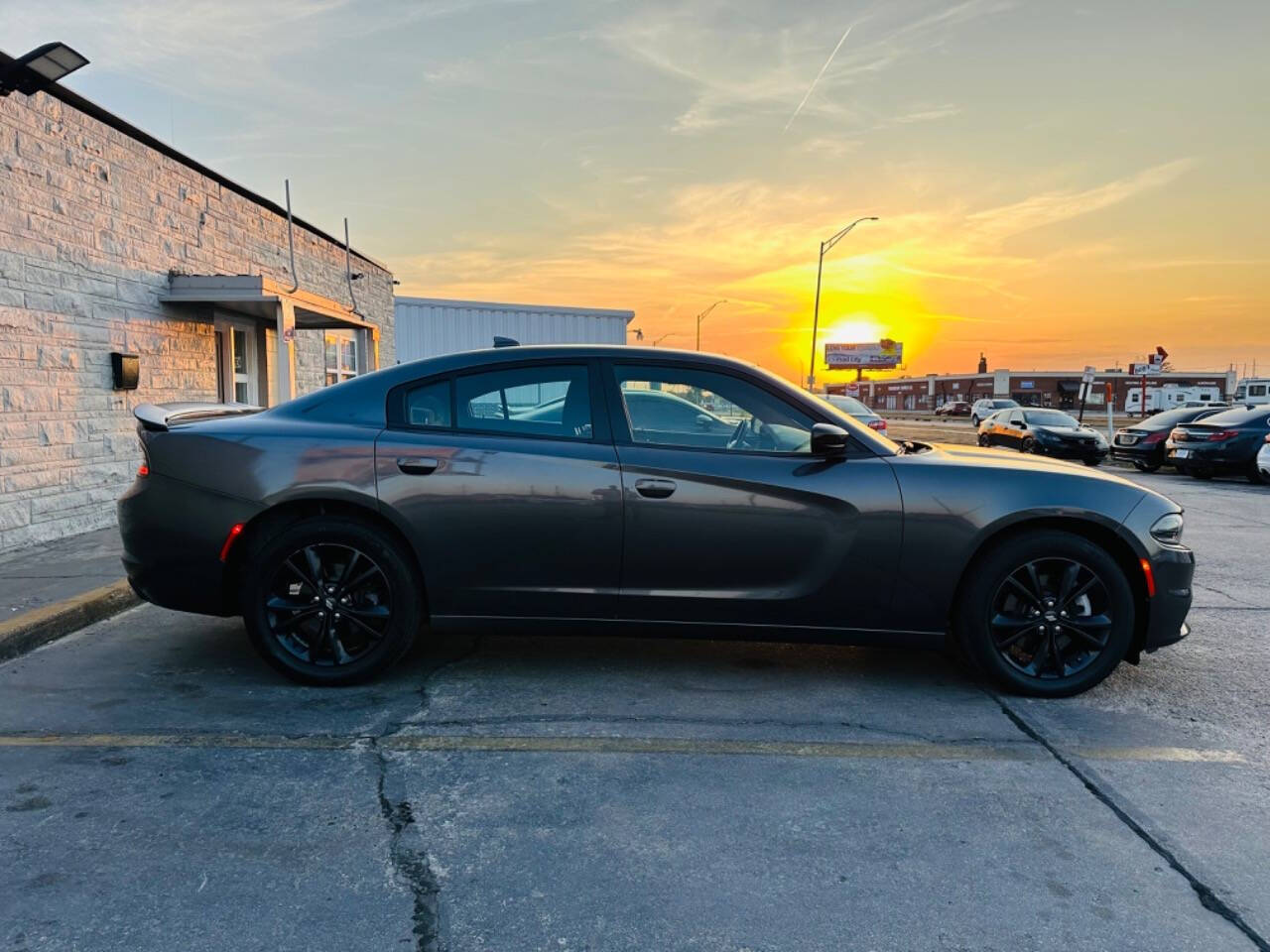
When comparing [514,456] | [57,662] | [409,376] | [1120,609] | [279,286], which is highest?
[279,286]

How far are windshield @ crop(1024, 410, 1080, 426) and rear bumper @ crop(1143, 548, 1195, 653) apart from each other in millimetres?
19398

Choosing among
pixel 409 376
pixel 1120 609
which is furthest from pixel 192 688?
pixel 1120 609

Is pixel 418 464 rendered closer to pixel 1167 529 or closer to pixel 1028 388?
pixel 1167 529

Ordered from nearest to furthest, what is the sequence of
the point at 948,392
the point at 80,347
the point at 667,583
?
1. the point at 667,583
2. the point at 80,347
3. the point at 948,392

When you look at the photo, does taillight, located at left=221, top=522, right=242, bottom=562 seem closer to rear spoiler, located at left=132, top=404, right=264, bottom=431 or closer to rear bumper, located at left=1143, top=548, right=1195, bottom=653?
rear spoiler, located at left=132, top=404, right=264, bottom=431

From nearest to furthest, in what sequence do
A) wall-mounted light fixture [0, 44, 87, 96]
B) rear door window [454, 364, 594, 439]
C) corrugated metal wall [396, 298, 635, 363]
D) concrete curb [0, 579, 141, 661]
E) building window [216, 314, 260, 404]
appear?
rear door window [454, 364, 594, 439] → concrete curb [0, 579, 141, 661] → wall-mounted light fixture [0, 44, 87, 96] → building window [216, 314, 260, 404] → corrugated metal wall [396, 298, 635, 363]

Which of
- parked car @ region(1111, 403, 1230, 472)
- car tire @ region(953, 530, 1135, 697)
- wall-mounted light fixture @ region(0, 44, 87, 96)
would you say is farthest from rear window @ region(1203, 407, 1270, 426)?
wall-mounted light fixture @ region(0, 44, 87, 96)

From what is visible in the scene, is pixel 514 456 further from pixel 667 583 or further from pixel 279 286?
pixel 279 286

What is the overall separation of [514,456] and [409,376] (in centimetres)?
72

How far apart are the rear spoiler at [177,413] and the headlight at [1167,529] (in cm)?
460

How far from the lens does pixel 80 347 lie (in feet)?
24.6

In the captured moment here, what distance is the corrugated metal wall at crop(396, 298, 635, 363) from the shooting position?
1789 centimetres

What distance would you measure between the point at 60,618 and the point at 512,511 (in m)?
Result: 3.12

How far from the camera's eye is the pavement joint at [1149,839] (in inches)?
92.0
